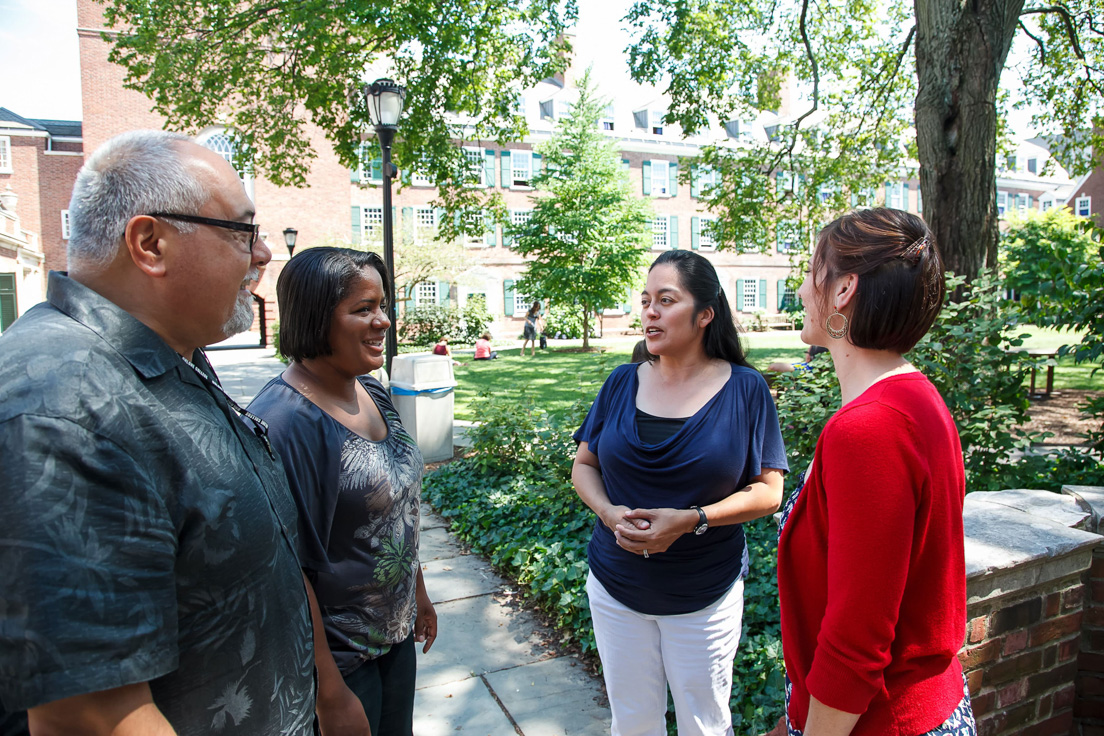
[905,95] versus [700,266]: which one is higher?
[905,95]

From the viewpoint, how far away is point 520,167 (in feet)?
122

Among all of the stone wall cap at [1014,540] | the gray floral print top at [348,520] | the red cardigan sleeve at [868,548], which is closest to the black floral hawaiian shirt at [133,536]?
the gray floral print top at [348,520]

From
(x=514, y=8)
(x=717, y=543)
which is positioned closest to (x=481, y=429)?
(x=717, y=543)

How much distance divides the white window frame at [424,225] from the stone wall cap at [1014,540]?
28.7m

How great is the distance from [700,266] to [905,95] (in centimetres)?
1356

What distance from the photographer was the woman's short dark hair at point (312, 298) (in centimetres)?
207

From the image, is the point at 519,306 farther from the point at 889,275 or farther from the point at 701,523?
the point at 889,275

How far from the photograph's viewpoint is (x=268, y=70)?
1142 centimetres

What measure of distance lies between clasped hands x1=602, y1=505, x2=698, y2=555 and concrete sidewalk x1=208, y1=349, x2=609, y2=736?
1355 millimetres

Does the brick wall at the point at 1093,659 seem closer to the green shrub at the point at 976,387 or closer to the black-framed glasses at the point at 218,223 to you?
the green shrub at the point at 976,387

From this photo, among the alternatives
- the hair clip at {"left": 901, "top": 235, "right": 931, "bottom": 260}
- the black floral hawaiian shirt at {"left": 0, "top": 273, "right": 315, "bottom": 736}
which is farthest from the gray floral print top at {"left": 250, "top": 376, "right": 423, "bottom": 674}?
the hair clip at {"left": 901, "top": 235, "right": 931, "bottom": 260}

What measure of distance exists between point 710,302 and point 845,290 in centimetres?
113

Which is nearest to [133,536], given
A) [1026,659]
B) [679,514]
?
[679,514]

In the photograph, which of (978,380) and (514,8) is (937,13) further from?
(514,8)
